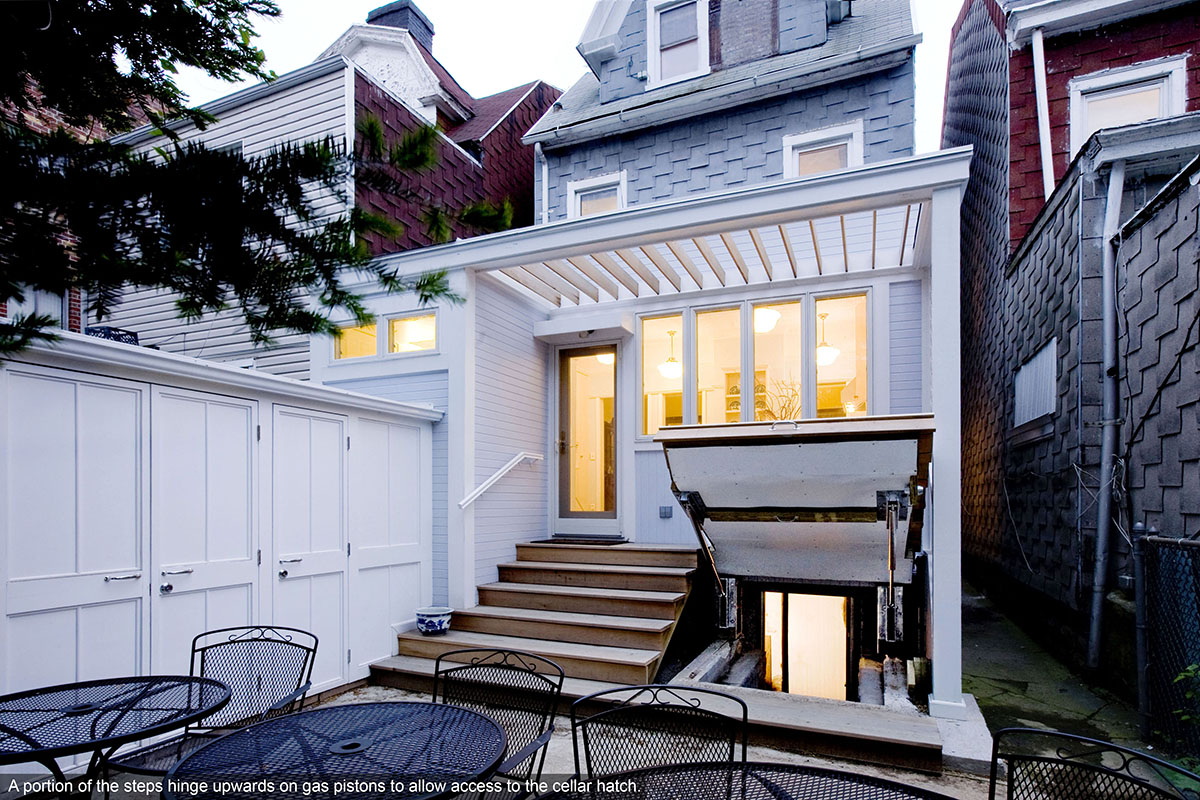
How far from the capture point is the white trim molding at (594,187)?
7.99 m

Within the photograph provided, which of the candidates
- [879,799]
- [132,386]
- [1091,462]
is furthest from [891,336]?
[132,386]

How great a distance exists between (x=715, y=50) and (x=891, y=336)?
4.23 meters

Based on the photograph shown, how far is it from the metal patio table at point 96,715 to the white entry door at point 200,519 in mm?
1149

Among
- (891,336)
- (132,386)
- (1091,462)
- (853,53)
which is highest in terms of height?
(853,53)

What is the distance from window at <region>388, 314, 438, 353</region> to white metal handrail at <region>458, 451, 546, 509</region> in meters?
1.31

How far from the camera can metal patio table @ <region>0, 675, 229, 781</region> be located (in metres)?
2.19

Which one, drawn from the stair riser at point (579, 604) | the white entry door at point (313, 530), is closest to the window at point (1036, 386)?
the stair riser at point (579, 604)

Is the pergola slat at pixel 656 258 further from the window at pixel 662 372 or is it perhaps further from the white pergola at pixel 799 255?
the window at pixel 662 372

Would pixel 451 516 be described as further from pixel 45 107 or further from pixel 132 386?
pixel 45 107

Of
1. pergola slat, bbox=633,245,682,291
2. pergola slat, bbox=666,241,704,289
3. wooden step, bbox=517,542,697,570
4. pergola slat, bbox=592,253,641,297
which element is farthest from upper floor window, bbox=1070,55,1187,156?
wooden step, bbox=517,542,697,570

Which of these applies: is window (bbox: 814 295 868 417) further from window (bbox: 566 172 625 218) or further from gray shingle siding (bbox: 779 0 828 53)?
gray shingle siding (bbox: 779 0 828 53)

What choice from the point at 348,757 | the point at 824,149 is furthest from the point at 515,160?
the point at 348,757

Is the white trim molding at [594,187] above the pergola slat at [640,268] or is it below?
above

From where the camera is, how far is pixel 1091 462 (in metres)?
4.89
